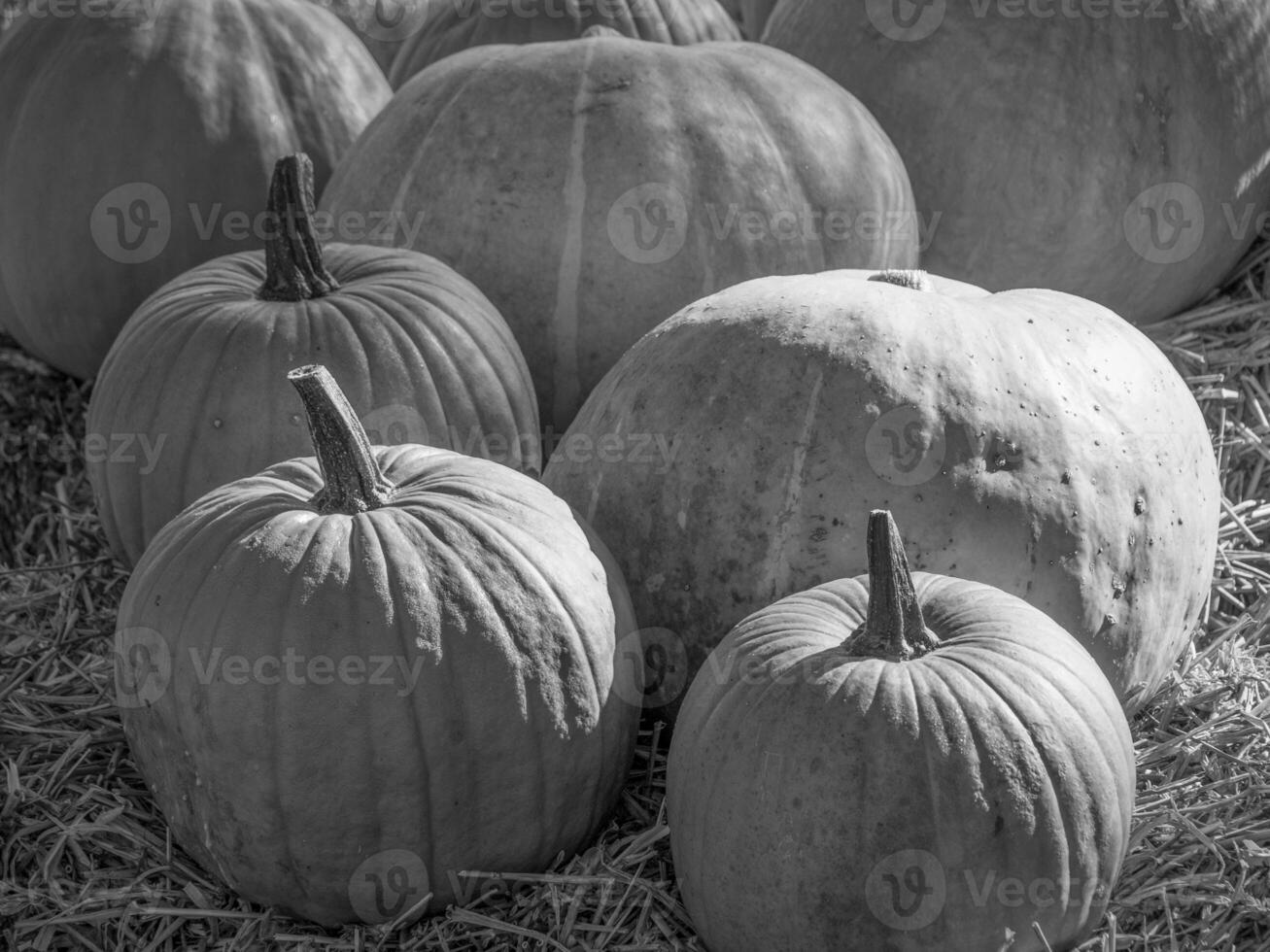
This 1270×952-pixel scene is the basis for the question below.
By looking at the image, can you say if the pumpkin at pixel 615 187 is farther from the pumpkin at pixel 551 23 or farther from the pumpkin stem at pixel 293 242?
the pumpkin at pixel 551 23

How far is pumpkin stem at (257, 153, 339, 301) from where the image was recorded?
316cm

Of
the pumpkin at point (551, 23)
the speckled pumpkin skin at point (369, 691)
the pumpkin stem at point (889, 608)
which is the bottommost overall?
the speckled pumpkin skin at point (369, 691)

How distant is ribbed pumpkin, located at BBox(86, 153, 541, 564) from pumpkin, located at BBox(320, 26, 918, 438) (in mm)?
311

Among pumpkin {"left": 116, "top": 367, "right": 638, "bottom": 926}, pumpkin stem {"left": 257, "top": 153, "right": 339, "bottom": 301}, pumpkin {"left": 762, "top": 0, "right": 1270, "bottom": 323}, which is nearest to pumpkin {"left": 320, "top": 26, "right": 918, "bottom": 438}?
pumpkin {"left": 762, "top": 0, "right": 1270, "bottom": 323}

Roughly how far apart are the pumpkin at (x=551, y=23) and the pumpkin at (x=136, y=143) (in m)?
Result: 0.57

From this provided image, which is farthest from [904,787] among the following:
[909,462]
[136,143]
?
[136,143]

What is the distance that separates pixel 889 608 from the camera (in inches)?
90.6

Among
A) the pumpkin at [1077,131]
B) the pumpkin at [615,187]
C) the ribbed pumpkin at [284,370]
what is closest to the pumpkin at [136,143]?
the pumpkin at [615,187]

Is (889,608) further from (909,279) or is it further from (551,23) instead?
(551,23)

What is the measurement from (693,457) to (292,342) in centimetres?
91

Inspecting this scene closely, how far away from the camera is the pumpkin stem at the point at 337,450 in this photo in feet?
8.19

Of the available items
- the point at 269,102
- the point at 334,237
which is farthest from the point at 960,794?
the point at 269,102

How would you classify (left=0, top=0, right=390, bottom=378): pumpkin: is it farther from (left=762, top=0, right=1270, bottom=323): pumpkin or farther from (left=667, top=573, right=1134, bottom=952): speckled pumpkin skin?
(left=667, top=573, right=1134, bottom=952): speckled pumpkin skin

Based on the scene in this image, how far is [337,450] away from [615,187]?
1351 mm
